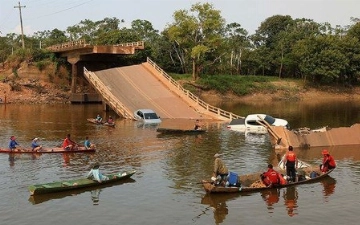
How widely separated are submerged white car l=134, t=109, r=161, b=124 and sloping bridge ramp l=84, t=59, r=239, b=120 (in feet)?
5.78

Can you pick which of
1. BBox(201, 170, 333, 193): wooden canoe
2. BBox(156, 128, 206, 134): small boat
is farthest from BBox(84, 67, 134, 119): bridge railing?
BBox(201, 170, 333, 193): wooden canoe

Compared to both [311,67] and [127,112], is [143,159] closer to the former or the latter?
[127,112]

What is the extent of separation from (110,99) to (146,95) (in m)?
5.06

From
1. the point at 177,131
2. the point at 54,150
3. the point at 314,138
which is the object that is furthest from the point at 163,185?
the point at 177,131

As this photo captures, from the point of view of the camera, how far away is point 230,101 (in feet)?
284

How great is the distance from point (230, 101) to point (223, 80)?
679 cm

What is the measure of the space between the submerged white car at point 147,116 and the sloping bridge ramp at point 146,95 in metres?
1.76

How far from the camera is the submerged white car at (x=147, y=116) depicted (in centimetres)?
5147

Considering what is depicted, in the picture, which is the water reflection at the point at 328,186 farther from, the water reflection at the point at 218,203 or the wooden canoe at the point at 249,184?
the water reflection at the point at 218,203

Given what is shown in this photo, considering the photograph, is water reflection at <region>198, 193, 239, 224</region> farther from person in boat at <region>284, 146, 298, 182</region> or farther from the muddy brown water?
person in boat at <region>284, 146, 298, 182</region>

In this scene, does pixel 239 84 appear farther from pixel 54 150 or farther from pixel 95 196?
pixel 95 196

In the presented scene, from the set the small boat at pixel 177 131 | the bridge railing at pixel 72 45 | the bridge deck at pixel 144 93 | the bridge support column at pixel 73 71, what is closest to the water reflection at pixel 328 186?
the small boat at pixel 177 131

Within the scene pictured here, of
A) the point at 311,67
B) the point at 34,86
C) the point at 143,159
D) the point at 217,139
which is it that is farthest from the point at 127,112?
the point at 311,67

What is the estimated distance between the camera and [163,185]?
25.7m
